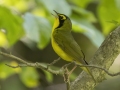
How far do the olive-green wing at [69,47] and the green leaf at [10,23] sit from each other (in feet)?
1.01

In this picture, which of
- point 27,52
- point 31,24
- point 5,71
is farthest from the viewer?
point 27,52

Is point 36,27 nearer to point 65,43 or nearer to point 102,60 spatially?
point 65,43

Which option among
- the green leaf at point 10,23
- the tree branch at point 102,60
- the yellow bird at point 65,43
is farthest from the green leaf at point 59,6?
the tree branch at point 102,60

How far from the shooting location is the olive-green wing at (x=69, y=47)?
2220 millimetres

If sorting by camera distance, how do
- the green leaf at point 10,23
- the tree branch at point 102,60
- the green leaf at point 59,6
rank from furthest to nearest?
the green leaf at point 59,6 → the green leaf at point 10,23 → the tree branch at point 102,60

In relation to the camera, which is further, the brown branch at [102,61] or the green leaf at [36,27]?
the green leaf at [36,27]

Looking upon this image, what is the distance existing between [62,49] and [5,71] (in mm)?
1195

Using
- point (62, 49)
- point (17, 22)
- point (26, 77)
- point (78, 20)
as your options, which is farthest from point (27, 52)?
point (62, 49)

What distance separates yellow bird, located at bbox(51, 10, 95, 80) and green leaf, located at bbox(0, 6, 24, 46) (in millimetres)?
252

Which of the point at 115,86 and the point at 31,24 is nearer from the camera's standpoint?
the point at 31,24

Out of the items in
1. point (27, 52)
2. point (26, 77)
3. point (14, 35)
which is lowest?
point (27, 52)

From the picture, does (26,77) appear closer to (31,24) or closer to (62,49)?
(31,24)

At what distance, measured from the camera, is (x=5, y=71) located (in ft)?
10.8

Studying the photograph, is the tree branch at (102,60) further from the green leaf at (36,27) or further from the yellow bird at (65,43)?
the green leaf at (36,27)
